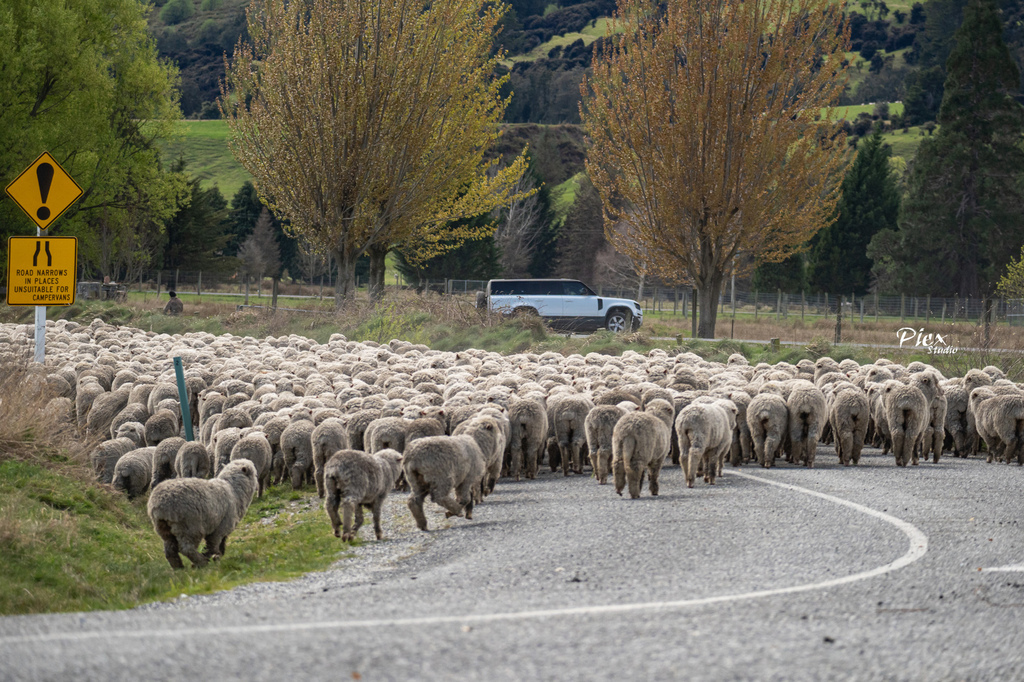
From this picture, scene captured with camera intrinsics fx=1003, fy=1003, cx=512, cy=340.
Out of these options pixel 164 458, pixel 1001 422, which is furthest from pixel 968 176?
pixel 164 458

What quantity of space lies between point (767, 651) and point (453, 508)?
4838 mm

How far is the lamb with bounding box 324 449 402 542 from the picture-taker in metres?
9.59

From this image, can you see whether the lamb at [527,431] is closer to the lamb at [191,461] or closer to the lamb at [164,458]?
the lamb at [191,461]

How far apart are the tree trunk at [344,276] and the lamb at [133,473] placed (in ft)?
74.7

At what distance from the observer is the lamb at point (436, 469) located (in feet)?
32.5

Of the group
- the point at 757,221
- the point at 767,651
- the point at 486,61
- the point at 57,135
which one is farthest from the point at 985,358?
the point at 57,135

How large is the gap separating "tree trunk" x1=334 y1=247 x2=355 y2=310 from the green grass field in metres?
80.0

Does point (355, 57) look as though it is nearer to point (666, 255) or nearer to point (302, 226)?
point (302, 226)

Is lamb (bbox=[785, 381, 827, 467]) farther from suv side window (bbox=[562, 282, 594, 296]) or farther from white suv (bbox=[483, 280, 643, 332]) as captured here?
suv side window (bbox=[562, 282, 594, 296])

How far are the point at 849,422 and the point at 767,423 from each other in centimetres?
140

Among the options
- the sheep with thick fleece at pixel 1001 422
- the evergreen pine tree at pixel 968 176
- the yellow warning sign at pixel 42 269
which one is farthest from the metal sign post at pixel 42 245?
the evergreen pine tree at pixel 968 176

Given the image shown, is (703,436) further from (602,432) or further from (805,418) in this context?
(805,418)

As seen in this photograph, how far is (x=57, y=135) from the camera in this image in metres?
38.8

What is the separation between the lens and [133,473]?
11719mm
